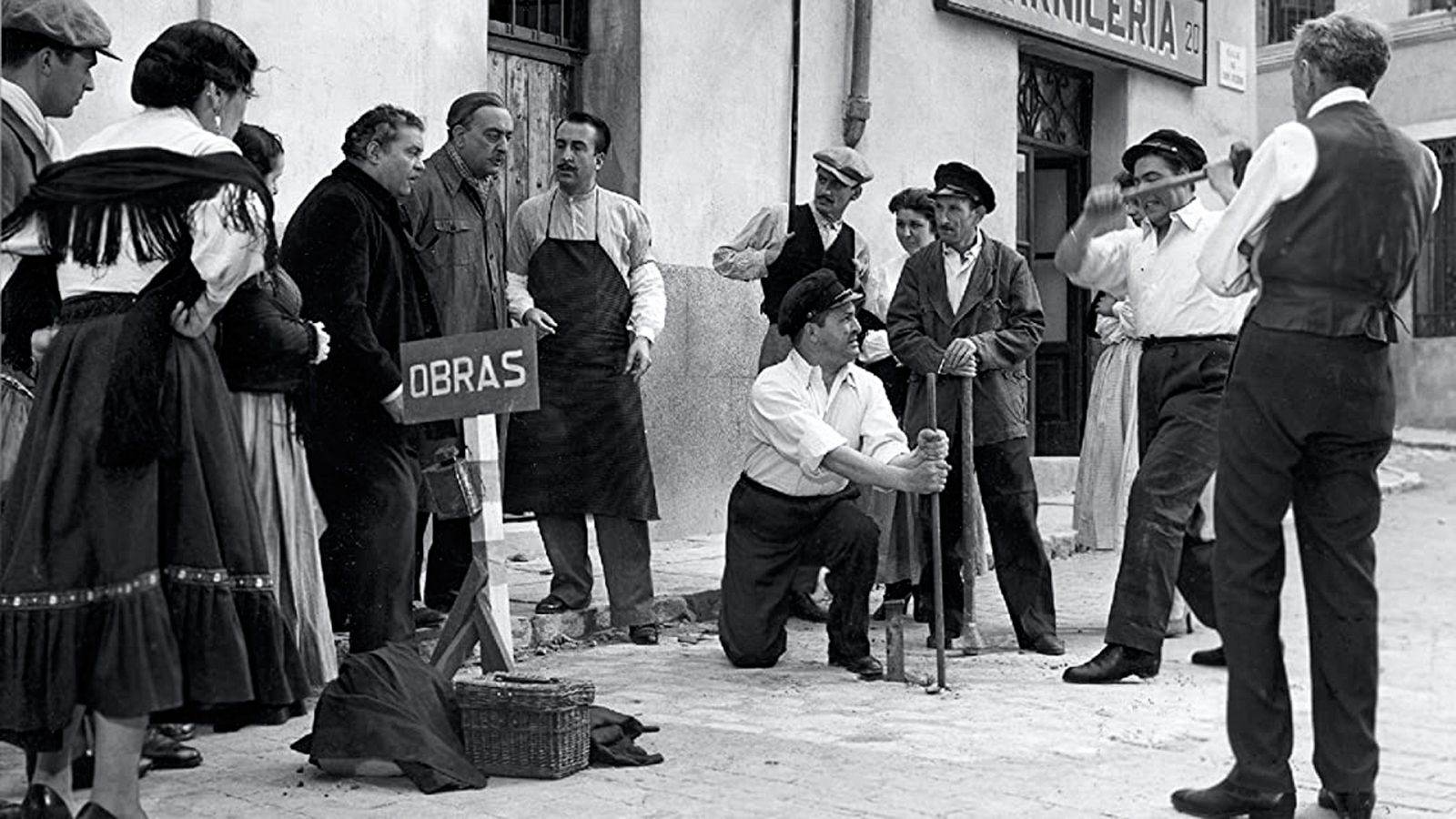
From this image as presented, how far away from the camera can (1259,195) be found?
438 centimetres

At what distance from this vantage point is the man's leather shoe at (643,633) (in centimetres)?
730

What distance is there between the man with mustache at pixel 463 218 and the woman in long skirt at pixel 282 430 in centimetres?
105

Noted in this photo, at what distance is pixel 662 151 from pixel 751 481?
308 centimetres

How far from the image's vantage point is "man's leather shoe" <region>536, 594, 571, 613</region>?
23.7 ft

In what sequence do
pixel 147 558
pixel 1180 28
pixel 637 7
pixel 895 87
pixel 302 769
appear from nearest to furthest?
pixel 147 558 → pixel 302 769 → pixel 637 7 → pixel 895 87 → pixel 1180 28

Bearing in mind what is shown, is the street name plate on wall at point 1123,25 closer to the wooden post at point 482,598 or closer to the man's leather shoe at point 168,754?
the wooden post at point 482,598

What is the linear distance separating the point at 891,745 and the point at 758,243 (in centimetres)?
321

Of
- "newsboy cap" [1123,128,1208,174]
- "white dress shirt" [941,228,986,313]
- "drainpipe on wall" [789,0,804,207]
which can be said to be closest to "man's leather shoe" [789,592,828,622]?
"white dress shirt" [941,228,986,313]

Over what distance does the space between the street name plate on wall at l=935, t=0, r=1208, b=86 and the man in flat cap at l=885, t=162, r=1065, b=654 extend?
4234mm

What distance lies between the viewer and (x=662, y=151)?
947 centimetres

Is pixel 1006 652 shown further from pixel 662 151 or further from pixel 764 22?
pixel 764 22

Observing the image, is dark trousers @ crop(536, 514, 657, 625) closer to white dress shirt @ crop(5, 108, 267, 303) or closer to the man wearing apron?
the man wearing apron

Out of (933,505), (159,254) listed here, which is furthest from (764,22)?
(159,254)

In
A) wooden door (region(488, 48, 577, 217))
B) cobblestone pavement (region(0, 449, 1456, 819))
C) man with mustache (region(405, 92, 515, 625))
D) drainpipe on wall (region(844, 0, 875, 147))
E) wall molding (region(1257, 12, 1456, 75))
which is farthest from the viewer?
wall molding (region(1257, 12, 1456, 75))
